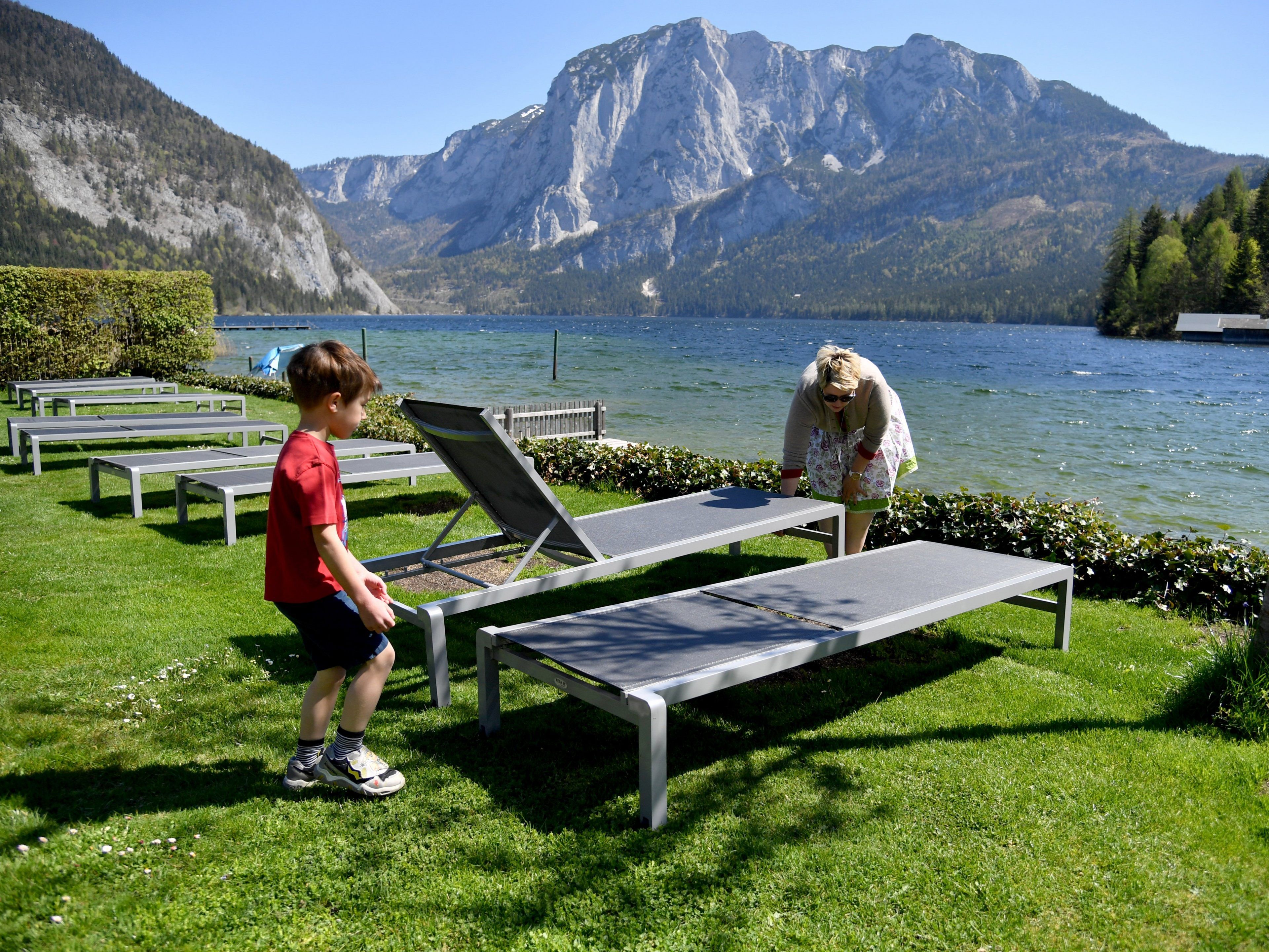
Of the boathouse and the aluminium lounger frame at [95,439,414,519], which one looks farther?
the boathouse

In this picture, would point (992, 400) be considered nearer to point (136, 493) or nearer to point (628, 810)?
point (136, 493)

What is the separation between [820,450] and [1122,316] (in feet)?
327

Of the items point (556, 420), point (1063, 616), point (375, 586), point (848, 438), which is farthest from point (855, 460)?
point (556, 420)

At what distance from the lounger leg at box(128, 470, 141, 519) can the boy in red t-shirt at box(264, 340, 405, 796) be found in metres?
5.75

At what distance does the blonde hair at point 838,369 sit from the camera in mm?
5086

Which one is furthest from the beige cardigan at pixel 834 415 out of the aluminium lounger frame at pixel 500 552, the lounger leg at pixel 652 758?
the lounger leg at pixel 652 758

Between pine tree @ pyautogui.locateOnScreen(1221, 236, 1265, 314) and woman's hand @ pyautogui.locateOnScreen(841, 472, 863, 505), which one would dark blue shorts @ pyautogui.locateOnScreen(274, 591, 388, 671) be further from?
pine tree @ pyautogui.locateOnScreen(1221, 236, 1265, 314)

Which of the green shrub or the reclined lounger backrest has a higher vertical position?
the reclined lounger backrest

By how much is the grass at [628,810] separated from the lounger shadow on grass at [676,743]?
0.02 meters

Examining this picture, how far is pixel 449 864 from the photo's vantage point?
2674 millimetres

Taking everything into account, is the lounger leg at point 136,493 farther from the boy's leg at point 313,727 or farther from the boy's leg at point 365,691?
the boy's leg at point 365,691

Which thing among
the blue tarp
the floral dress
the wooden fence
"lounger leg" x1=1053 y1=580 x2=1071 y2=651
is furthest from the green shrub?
the blue tarp

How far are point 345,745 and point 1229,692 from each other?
152 inches

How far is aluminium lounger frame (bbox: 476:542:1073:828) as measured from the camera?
2.82 m
